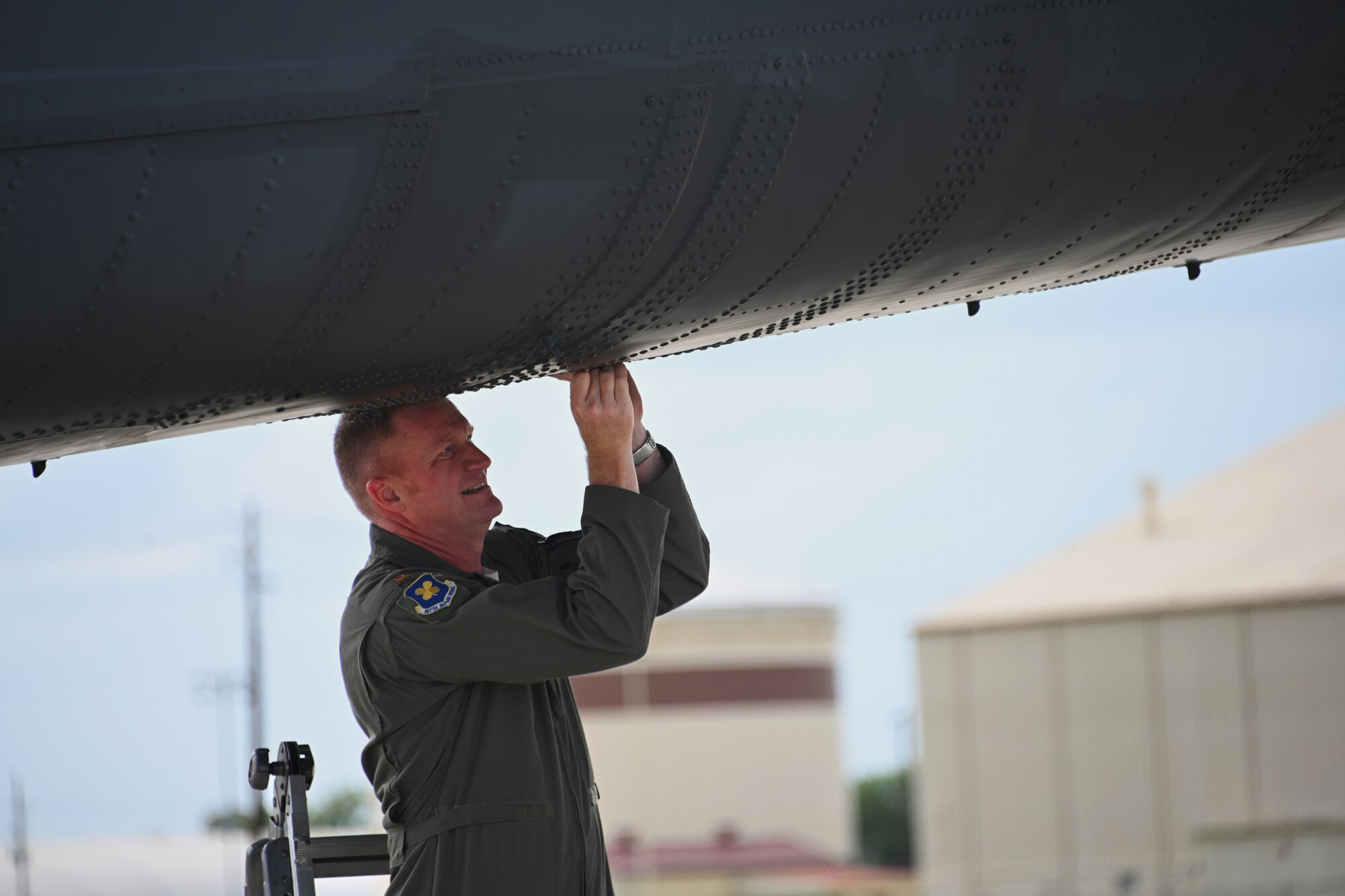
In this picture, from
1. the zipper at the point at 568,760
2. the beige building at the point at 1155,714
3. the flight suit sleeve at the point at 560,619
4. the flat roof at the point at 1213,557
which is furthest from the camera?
the flat roof at the point at 1213,557

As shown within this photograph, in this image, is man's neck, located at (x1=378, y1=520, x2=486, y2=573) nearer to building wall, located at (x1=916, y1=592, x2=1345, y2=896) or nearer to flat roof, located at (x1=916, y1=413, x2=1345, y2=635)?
building wall, located at (x1=916, y1=592, x2=1345, y2=896)

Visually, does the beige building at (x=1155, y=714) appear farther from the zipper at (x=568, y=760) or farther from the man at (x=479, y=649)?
the man at (x=479, y=649)

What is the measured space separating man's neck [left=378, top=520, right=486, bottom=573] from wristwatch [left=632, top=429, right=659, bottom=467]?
16.5 inches

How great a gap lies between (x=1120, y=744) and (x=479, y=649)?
2705 centimetres

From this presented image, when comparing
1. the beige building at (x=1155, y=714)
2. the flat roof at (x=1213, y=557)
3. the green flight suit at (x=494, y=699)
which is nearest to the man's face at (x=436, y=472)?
the green flight suit at (x=494, y=699)

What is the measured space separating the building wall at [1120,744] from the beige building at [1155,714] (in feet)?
0.12

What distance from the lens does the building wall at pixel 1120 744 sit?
26766 mm

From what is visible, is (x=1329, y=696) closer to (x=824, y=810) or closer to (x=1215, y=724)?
(x=1215, y=724)

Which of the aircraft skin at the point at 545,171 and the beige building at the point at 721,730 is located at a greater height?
the aircraft skin at the point at 545,171

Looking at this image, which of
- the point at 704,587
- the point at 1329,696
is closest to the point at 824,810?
the point at 1329,696

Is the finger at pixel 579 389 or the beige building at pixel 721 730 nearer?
the finger at pixel 579 389

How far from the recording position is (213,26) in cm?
264

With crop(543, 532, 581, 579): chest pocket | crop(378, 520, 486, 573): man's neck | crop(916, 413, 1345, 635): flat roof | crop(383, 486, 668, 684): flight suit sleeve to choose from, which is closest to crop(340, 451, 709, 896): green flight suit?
crop(383, 486, 668, 684): flight suit sleeve

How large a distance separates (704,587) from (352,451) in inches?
36.5
